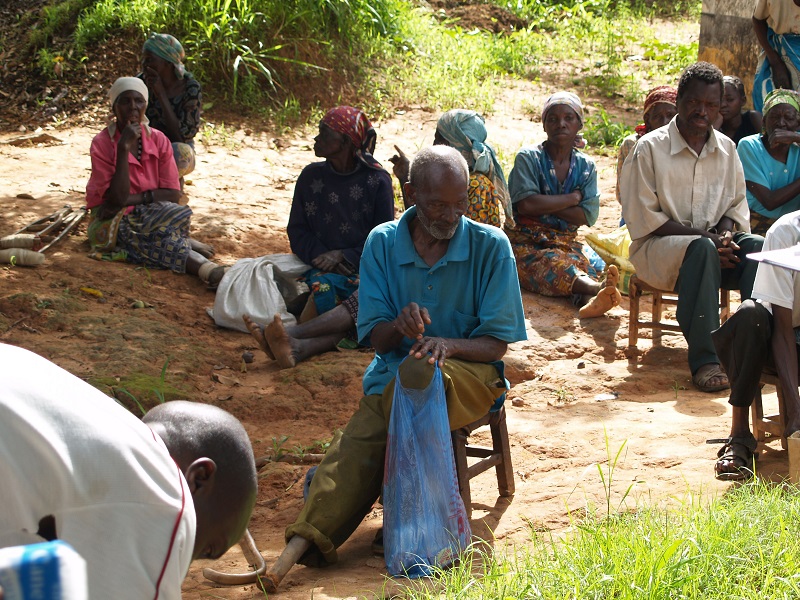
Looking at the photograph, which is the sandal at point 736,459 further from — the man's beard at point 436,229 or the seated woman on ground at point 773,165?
the seated woman on ground at point 773,165

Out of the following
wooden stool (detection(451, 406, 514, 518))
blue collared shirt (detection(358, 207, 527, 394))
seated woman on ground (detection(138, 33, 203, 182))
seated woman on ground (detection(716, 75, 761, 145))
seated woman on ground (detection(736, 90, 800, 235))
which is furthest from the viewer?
seated woman on ground (detection(138, 33, 203, 182))

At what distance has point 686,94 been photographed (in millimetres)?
5840

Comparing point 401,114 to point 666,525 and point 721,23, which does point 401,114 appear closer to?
point 721,23

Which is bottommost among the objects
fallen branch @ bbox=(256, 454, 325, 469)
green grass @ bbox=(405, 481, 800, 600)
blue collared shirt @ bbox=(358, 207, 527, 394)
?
fallen branch @ bbox=(256, 454, 325, 469)

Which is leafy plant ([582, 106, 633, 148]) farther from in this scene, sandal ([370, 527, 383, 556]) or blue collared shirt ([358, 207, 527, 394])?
sandal ([370, 527, 383, 556])

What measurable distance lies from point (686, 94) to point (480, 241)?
2.33 m

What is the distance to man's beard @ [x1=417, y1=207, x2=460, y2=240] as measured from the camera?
13.5 feet

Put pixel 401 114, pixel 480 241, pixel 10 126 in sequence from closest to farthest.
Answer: pixel 480 241 < pixel 10 126 < pixel 401 114

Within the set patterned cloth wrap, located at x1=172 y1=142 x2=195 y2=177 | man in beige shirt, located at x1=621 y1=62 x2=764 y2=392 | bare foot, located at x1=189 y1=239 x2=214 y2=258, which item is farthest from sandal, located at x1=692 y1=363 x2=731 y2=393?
patterned cloth wrap, located at x1=172 y1=142 x2=195 y2=177

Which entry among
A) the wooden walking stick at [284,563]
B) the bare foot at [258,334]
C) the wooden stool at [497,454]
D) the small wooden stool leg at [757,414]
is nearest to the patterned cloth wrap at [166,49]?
the bare foot at [258,334]

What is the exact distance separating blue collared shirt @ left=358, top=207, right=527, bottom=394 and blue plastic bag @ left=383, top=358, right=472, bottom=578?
1.19 ft

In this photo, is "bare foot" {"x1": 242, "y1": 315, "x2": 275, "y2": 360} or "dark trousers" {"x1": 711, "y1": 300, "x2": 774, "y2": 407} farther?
"bare foot" {"x1": 242, "y1": 315, "x2": 275, "y2": 360}

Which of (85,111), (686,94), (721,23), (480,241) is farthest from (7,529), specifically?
(721,23)

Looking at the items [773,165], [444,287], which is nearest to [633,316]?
[773,165]
